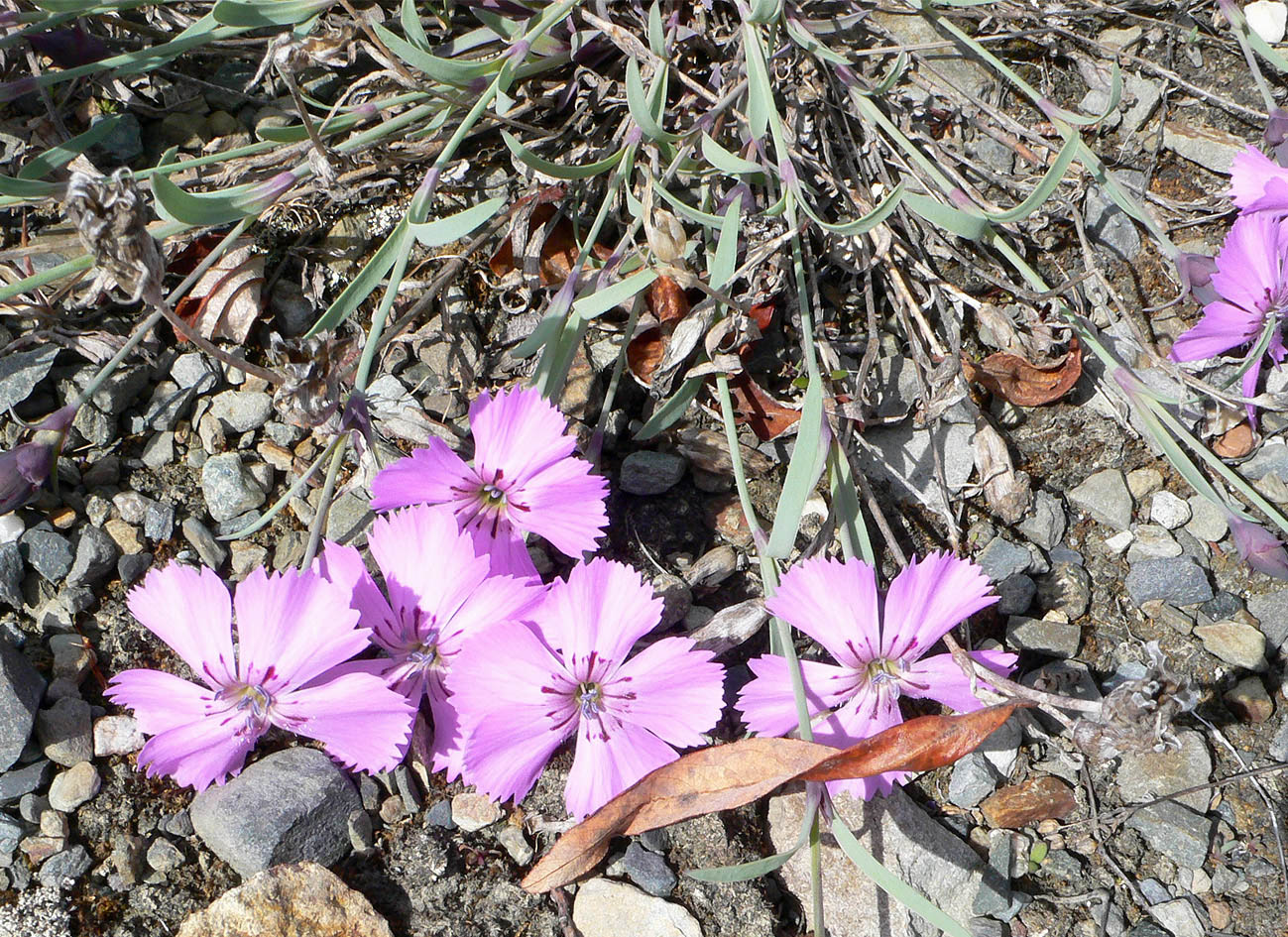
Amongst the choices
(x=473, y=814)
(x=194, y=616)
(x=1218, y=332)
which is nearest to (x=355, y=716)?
(x=194, y=616)

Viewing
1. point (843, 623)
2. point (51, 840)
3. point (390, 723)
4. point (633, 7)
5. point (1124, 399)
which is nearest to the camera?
point (390, 723)

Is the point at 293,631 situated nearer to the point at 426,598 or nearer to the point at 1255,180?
the point at 426,598

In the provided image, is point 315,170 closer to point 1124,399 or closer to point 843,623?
point 843,623

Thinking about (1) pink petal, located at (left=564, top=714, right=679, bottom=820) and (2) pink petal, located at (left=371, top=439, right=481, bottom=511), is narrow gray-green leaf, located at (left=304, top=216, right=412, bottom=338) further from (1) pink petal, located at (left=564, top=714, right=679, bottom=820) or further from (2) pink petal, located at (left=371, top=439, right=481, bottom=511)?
(1) pink petal, located at (left=564, top=714, right=679, bottom=820)

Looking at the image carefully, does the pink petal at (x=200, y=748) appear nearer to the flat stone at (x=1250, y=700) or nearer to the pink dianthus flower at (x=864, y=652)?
the pink dianthus flower at (x=864, y=652)

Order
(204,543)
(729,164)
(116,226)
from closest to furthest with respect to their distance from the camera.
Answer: (116,226) < (729,164) < (204,543)

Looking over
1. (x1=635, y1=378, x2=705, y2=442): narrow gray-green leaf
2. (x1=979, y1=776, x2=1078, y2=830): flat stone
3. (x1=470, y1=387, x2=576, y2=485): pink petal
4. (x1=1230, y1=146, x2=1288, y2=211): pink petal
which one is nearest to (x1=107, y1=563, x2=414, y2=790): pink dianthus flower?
(x1=470, y1=387, x2=576, y2=485): pink petal

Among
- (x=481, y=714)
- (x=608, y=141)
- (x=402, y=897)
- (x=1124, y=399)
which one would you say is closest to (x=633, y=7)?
(x=608, y=141)
